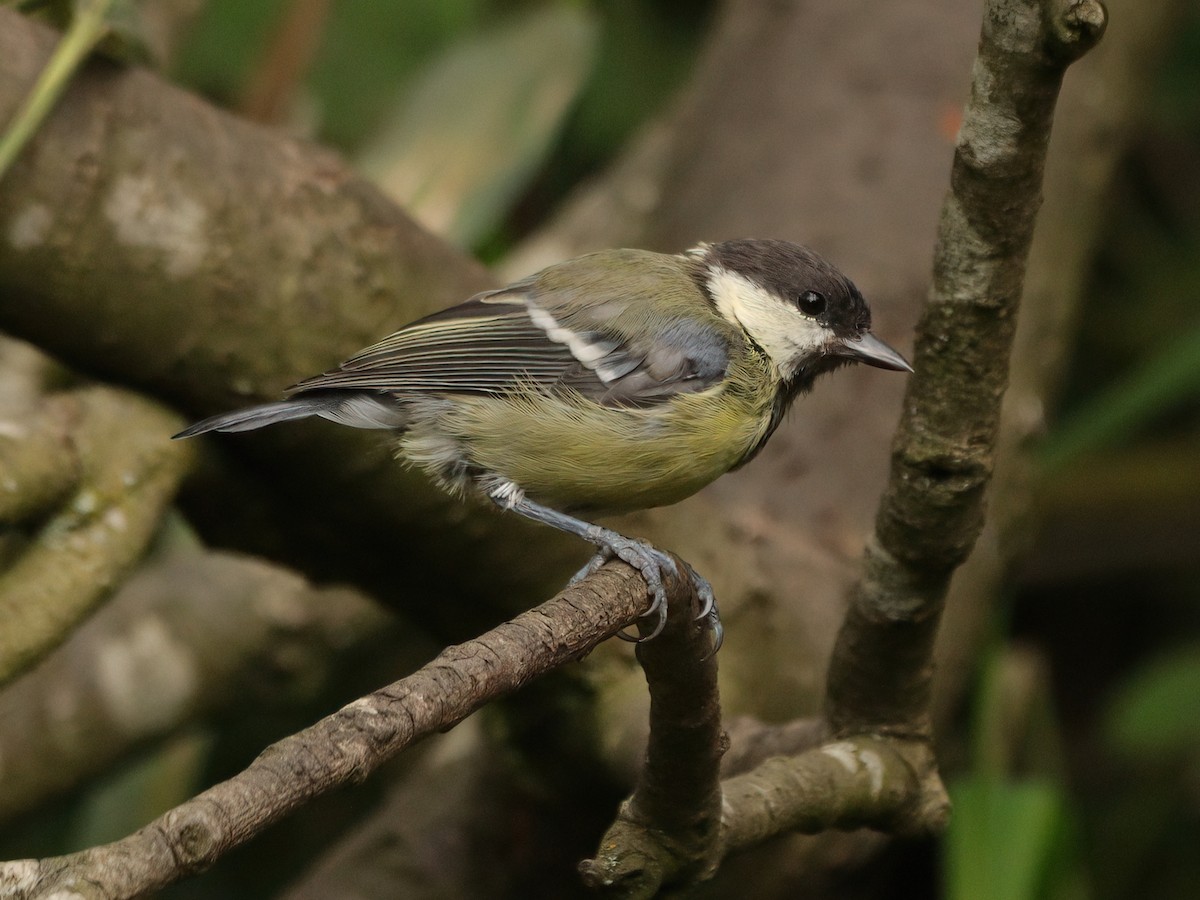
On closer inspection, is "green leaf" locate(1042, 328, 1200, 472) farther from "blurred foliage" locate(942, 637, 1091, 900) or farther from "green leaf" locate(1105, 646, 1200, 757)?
"blurred foliage" locate(942, 637, 1091, 900)

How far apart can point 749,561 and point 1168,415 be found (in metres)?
2.27

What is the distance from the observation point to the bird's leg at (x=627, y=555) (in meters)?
1.61

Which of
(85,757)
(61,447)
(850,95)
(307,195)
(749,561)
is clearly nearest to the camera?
(61,447)

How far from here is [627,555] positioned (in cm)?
178

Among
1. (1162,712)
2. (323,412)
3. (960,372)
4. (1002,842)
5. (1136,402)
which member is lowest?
(1002,842)

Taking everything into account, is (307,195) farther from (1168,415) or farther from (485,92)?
(1168,415)

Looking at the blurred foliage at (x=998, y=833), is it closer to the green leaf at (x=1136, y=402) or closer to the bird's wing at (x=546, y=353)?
the green leaf at (x=1136, y=402)

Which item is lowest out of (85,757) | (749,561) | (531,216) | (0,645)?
(85,757)

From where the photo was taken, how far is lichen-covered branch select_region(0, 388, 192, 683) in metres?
2.05

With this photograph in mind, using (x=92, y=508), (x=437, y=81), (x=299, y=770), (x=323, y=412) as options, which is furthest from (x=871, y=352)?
(x=437, y=81)

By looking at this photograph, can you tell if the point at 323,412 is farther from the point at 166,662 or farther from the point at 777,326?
the point at 166,662

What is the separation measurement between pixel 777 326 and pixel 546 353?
398 millimetres

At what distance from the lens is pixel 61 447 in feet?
7.00

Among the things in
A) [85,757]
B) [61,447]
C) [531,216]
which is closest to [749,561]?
[61,447]
